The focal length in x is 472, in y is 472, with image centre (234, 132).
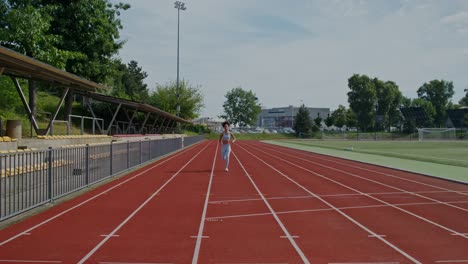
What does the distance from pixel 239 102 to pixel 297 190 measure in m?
135

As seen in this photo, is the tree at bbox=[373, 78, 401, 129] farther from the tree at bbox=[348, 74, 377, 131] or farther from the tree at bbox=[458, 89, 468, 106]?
the tree at bbox=[458, 89, 468, 106]

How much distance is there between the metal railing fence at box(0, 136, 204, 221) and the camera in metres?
7.99

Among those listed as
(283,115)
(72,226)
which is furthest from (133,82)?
(283,115)

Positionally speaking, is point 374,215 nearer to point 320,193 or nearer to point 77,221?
point 320,193

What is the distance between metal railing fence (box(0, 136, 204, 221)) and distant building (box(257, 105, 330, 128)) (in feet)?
493

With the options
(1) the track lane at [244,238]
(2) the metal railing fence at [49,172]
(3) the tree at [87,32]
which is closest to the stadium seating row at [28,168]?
(2) the metal railing fence at [49,172]

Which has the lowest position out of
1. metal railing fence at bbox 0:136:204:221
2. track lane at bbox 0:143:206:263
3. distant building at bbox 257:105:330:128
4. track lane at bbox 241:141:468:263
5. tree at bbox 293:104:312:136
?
track lane at bbox 0:143:206:263

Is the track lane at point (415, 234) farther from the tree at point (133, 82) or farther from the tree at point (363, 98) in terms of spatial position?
the tree at point (363, 98)

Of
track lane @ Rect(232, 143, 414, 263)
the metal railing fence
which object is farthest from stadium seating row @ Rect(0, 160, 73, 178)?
track lane @ Rect(232, 143, 414, 263)

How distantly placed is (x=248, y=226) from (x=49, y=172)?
4.39 meters

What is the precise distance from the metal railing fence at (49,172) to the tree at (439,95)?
117969mm

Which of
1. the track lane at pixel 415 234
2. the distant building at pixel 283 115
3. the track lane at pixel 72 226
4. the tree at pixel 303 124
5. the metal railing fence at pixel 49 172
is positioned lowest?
the track lane at pixel 72 226

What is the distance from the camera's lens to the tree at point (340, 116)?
12047 centimetres

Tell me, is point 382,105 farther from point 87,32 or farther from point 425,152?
point 87,32
